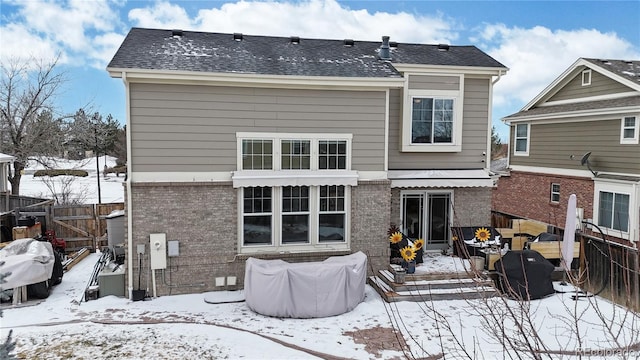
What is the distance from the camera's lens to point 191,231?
10.4 meters

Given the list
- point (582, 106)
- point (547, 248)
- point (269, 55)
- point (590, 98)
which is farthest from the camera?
point (590, 98)

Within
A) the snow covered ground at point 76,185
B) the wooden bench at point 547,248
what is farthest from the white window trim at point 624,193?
the snow covered ground at point 76,185

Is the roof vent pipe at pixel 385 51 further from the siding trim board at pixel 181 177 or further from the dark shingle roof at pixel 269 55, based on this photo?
the siding trim board at pixel 181 177

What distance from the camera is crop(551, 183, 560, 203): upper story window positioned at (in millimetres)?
18234

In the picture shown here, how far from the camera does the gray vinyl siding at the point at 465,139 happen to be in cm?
1249

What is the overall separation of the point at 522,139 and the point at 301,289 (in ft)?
52.6

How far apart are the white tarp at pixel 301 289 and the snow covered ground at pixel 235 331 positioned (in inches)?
8.6

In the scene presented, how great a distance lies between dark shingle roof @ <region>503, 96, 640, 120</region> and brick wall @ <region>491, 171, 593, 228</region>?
280 cm

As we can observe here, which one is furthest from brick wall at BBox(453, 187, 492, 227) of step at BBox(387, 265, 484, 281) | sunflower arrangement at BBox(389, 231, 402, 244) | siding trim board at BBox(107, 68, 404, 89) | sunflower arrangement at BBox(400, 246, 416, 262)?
siding trim board at BBox(107, 68, 404, 89)

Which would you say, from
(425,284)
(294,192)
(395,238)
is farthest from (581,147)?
(294,192)

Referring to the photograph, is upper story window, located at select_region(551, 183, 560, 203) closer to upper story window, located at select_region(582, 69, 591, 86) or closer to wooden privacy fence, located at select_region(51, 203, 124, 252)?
upper story window, located at select_region(582, 69, 591, 86)

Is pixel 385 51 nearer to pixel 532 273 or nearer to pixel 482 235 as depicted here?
pixel 482 235

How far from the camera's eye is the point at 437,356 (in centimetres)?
729

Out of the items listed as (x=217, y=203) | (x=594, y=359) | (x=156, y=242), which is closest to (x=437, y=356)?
(x=594, y=359)
